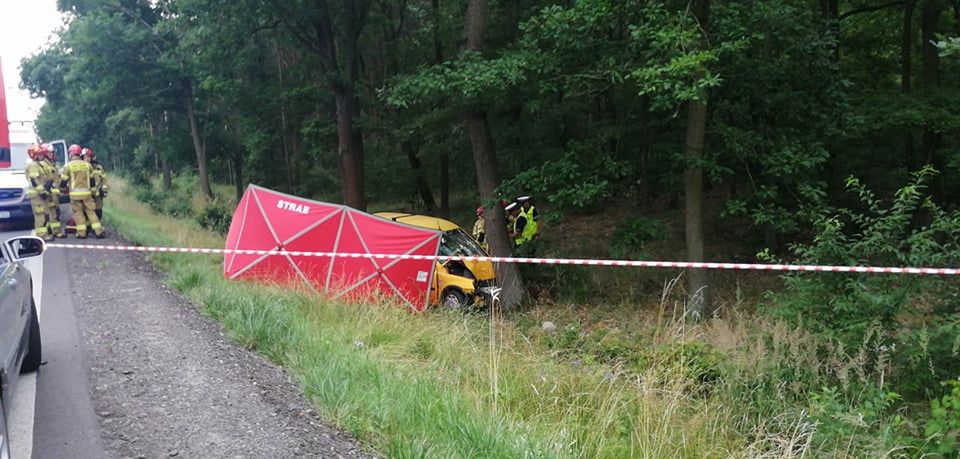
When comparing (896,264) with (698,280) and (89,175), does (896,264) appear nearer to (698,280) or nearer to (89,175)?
(698,280)

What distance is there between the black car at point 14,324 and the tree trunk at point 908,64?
1758cm

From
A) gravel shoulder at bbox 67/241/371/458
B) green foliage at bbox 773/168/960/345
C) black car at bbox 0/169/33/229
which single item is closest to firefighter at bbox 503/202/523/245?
green foliage at bbox 773/168/960/345

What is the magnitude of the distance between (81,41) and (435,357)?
2140 centimetres

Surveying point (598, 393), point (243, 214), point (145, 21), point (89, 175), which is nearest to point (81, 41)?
point (145, 21)

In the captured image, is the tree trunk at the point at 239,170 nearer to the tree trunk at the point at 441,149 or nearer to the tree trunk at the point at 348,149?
the tree trunk at the point at 441,149

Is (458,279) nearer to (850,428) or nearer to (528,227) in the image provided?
(528,227)

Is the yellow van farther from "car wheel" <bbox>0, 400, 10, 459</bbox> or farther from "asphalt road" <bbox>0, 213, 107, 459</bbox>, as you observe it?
"car wheel" <bbox>0, 400, 10, 459</bbox>

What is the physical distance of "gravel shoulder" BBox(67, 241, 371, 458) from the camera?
369cm

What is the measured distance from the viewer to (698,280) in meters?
11.4

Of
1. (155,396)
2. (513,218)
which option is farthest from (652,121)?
(155,396)

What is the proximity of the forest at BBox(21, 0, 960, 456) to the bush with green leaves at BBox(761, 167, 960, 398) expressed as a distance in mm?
25

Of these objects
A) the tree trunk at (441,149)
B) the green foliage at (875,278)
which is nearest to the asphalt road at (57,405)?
the green foliage at (875,278)

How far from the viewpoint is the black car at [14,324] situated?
3488 millimetres

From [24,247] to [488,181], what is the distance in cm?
956
